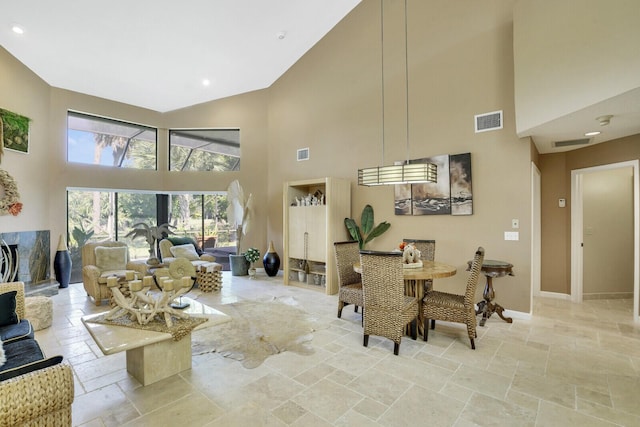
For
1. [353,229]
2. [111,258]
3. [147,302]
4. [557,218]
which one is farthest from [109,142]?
[557,218]

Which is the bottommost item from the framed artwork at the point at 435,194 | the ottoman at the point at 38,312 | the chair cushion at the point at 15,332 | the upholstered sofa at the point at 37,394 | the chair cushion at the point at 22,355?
the ottoman at the point at 38,312

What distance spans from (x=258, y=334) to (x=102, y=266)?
3.49m

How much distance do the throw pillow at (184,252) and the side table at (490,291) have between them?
17.6ft

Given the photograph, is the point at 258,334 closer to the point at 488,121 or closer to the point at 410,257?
the point at 410,257

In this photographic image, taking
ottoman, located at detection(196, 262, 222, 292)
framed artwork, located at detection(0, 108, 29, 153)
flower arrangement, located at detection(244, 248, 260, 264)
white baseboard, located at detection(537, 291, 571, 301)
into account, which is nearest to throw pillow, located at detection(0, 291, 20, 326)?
ottoman, located at detection(196, 262, 222, 292)

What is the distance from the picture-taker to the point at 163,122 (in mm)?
7719

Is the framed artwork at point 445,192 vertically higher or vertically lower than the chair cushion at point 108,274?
higher

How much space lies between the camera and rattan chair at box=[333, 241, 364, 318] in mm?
3988

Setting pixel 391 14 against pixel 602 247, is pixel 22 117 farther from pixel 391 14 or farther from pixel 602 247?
pixel 602 247

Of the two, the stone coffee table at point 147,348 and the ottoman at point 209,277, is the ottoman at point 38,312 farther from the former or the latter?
the ottoman at point 209,277

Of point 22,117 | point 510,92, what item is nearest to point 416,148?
point 510,92

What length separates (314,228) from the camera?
5922 millimetres

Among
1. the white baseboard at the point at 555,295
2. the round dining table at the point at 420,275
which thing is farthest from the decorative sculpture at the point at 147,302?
the white baseboard at the point at 555,295

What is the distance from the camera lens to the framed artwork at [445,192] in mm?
4625
